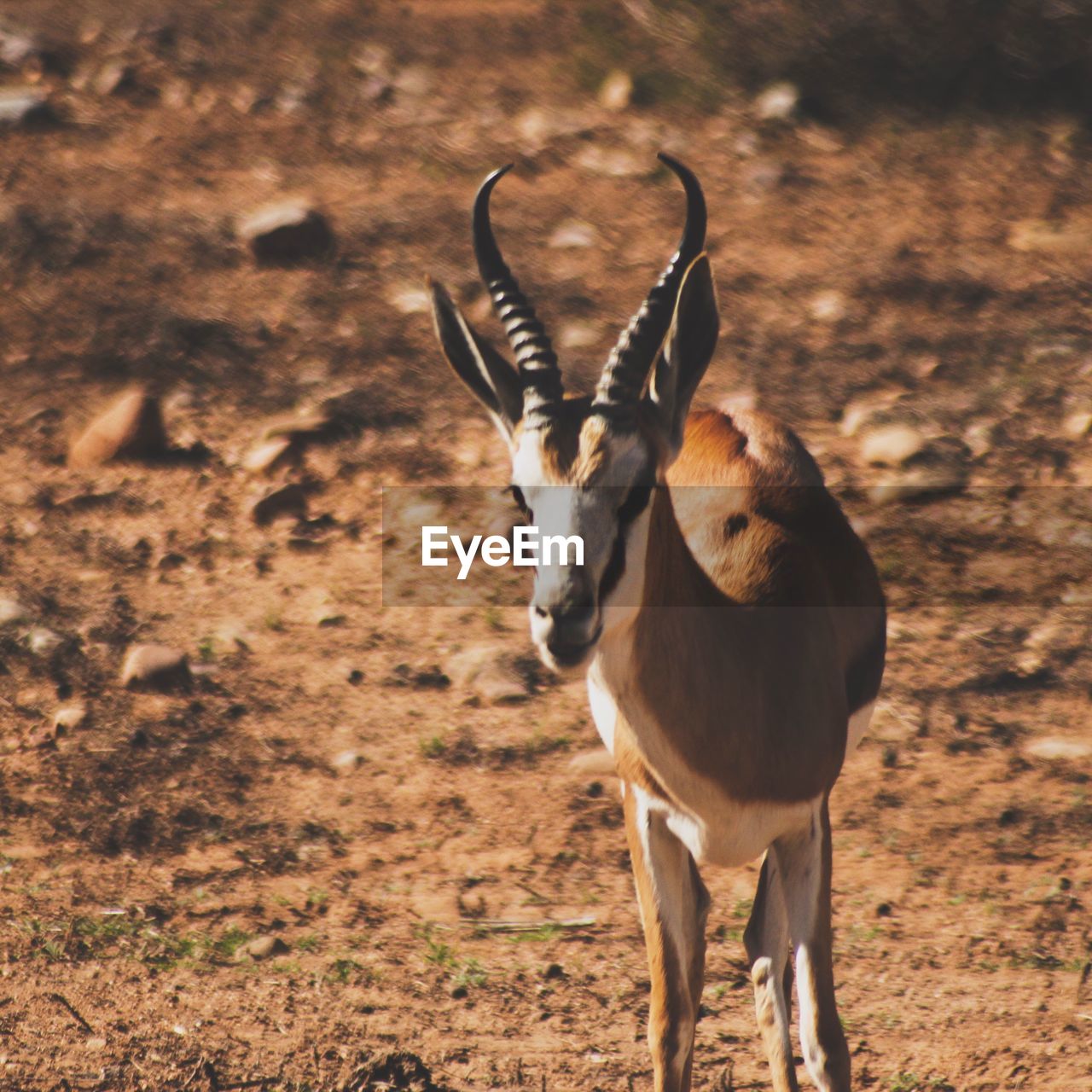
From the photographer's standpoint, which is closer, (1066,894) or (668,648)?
(668,648)

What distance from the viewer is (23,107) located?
1236 centimetres

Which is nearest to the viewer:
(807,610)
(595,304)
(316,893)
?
(807,610)

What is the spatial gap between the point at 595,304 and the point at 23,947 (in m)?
5.53

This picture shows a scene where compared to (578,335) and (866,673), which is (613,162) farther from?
(866,673)

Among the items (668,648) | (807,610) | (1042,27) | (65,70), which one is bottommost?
(65,70)

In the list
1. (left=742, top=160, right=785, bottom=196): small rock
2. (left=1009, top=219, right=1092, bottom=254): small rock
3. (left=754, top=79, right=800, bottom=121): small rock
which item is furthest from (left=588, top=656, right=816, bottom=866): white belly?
(left=754, top=79, right=800, bottom=121): small rock

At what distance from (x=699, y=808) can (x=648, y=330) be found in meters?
1.16

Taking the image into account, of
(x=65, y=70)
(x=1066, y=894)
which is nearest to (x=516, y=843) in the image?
(x=1066, y=894)

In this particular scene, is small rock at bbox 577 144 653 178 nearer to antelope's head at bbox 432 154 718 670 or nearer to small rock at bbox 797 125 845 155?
small rock at bbox 797 125 845 155

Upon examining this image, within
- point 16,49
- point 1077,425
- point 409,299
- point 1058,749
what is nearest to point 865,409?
point 1077,425

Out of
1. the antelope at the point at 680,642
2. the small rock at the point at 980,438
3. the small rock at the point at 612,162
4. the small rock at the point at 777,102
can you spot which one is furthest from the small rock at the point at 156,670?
the small rock at the point at 777,102

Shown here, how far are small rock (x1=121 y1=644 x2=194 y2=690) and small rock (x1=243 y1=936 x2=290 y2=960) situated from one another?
1.80m

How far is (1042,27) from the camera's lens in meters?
11.9

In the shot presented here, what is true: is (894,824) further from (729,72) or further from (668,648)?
(729,72)
